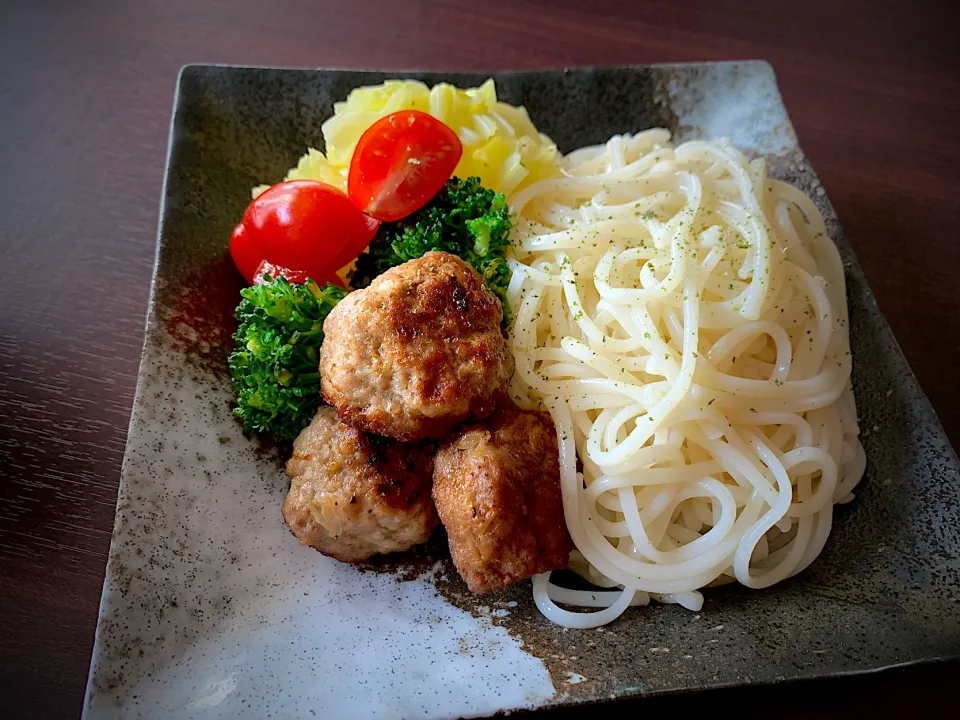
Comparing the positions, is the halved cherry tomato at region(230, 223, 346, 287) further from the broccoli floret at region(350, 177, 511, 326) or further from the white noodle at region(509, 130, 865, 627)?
the white noodle at region(509, 130, 865, 627)

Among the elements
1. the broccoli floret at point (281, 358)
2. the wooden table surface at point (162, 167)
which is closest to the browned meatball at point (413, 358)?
the broccoli floret at point (281, 358)

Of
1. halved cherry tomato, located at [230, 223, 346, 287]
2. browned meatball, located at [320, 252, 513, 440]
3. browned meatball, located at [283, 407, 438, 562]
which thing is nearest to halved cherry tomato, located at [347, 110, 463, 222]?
halved cherry tomato, located at [230, 223, 346, 287]

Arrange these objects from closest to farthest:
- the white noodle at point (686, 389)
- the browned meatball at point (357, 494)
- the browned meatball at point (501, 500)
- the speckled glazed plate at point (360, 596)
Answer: the speckled glazed plate at point (360, 596) < the browned meatball at point (501, 500) < the browned meatball at point (357, 494) < the white noodle at point (686, 389)

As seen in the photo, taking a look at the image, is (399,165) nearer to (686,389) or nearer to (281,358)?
(281,358)

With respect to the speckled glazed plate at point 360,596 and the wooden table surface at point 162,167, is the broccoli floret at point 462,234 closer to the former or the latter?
the speckled glazed plate at point 360,596

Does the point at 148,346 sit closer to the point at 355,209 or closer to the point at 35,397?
the point at 35,397

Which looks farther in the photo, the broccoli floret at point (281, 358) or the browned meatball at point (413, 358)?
the broccoli floret at point (281, 358)
